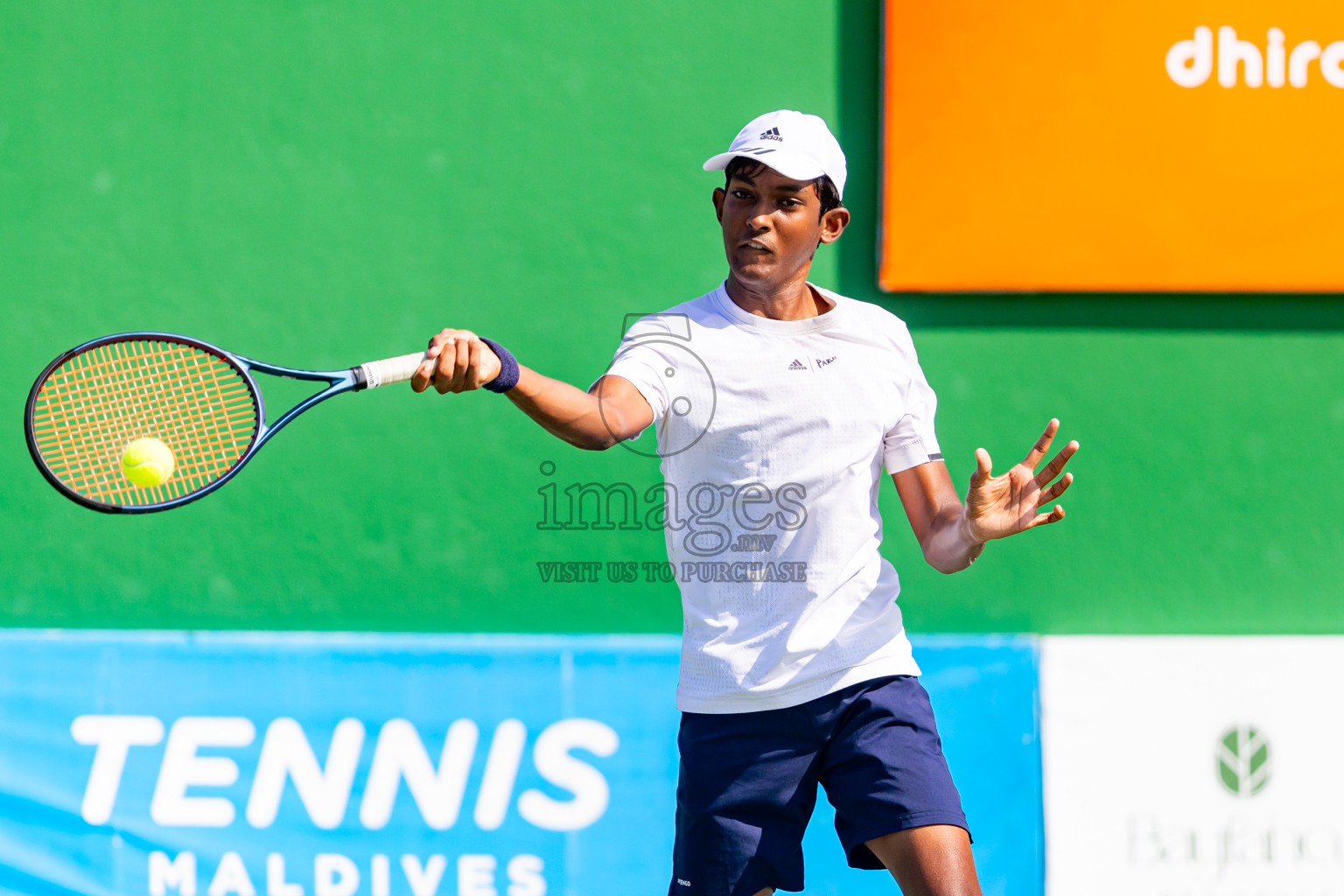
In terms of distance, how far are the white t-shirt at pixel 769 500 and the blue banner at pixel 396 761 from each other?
1135 millimetres

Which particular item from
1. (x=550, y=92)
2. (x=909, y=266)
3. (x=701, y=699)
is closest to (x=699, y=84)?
(x=550, y=92)

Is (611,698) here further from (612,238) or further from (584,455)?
(612,238)

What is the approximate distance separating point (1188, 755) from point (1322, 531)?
3.00ft

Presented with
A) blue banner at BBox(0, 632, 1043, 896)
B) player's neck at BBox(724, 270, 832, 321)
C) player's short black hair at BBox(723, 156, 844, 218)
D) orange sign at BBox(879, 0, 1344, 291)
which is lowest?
blue banner at BBox(0, 632, 1043, 896)

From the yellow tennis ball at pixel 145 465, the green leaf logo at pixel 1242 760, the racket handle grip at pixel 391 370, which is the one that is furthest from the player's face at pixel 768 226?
the green leaf logo at pixel 1242 760

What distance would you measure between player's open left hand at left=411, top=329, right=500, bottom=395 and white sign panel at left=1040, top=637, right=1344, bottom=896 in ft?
6.80

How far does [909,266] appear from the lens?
3.64m

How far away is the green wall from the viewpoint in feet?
12.1

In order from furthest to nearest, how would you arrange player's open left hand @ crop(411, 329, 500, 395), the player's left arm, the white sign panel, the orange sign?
1. the orange sign
2. the white sign panel
3. the player's left arm
4. player's open left hand @ crop(411, 329, 500, 395)

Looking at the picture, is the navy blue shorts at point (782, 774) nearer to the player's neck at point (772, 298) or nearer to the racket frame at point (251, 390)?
the player's neck at point (772, 298)

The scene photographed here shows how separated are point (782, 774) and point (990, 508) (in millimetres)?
626

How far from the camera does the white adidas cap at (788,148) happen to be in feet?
7.66

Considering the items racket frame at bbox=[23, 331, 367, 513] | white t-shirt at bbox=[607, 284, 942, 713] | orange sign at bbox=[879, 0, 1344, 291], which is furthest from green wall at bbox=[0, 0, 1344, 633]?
racket frame at bbox=[23, 331, 367, 513]

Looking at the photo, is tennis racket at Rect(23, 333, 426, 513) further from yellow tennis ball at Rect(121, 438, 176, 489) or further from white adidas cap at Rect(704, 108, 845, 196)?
white adidas cap at Rect(704, 108, 845, 196)
